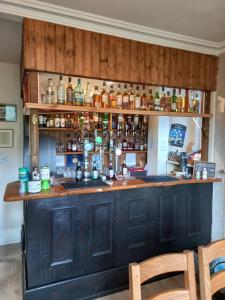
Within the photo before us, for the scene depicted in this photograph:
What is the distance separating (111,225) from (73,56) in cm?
157

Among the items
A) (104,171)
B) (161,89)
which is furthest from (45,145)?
(161,89)

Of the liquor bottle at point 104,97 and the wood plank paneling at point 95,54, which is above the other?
the wood plank paneling at point 95,54

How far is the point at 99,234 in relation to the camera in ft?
7.08

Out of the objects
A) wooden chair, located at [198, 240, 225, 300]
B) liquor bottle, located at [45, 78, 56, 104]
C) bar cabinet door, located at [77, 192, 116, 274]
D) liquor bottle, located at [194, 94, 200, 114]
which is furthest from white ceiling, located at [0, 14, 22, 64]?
wooden chair, located at [198, 240, 225, 300]

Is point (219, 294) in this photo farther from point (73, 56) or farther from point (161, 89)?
point (73, 56)

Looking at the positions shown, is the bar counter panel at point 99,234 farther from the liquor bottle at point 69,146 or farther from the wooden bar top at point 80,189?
the liquor bottle at point 69,146

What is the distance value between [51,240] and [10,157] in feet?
5.65

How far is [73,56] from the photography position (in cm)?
209

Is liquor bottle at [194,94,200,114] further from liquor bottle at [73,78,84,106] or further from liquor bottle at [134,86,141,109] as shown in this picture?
liquor bottle at [73,78,84,106]

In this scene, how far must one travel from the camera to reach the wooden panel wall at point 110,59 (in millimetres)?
1957

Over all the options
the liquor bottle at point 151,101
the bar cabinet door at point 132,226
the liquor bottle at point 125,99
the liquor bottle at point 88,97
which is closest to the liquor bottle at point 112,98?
the liquor bottle at point 125,99

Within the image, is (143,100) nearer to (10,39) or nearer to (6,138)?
(10,39)

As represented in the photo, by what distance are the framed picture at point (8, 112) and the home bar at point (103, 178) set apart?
0.63 meters

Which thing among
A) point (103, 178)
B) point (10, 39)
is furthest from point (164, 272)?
point (10, 39)
